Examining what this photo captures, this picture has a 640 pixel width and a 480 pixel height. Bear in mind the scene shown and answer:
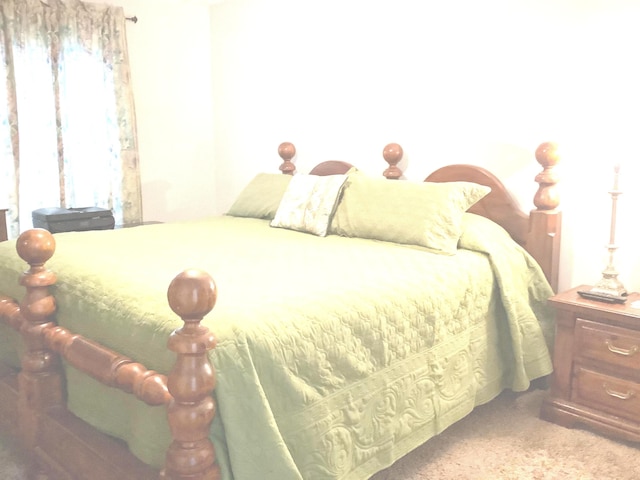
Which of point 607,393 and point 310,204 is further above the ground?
point 310,204

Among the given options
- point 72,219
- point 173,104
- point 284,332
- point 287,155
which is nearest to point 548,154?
point 284,332

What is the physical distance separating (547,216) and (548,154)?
27cm

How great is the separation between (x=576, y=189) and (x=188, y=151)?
268cm

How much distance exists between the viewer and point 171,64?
13.4ft

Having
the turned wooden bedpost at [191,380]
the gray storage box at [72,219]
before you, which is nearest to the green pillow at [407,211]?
the turned wooden bedpost at [191,380]

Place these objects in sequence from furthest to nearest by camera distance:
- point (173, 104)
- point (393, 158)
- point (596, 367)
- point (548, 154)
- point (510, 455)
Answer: point (173, 104)
point (393, 158)
point (548, 154)
point (596, 367)
point (510, 455)

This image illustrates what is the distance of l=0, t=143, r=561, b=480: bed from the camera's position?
1.40 m

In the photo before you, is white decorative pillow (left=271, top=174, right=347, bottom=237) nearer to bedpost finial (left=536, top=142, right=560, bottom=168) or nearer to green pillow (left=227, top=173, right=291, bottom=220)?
green pillow (left=227, top=173, right=291, bottom=220)

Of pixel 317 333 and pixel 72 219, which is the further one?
pixel 72 219

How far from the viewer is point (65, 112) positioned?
3.54 metres

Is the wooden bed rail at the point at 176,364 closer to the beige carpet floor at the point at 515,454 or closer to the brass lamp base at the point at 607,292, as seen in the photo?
the beige carpet floor at the point at 515,454

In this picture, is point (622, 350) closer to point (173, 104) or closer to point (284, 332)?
point (284, 332)

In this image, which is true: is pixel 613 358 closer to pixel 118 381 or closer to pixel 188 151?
pixel 118 381

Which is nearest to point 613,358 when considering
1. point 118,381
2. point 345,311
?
point 345,311
